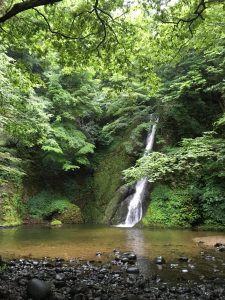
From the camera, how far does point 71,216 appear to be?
1903 centimetres

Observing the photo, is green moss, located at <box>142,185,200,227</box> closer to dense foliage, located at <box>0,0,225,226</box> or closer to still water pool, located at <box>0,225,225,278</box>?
dense foliage, located at <box>0,0,225,226</box>

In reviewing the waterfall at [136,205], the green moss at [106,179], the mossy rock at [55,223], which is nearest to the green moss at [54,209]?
the mossy rock at [55,223]

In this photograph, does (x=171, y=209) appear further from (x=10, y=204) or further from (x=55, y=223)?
(x=10, y=204)

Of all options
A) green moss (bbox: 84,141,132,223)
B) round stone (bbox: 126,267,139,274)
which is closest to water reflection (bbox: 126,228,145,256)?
round stone (bbox: 126,267,139,274)

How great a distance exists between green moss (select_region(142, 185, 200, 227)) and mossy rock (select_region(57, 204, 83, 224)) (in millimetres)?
4362

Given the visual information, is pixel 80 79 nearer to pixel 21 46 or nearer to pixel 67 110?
pixel 67 110

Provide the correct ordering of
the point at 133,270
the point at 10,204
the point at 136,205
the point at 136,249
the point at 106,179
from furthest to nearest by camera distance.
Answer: the point at 106,179 → the point at 10,204 → the point at 136,205 → the point at 136,249 → the point at 133,270

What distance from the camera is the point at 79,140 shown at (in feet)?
64.0

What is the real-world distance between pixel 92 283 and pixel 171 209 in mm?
10781

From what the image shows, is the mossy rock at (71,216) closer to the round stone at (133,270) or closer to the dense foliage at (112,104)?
the dense foliage at (112,104)

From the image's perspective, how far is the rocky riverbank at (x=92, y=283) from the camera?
512 centimetres

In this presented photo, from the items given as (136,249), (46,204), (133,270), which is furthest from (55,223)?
(133,270)

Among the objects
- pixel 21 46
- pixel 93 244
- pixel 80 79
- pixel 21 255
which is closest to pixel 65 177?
pixel 80 79

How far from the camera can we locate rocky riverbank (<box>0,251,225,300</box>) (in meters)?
5.12
